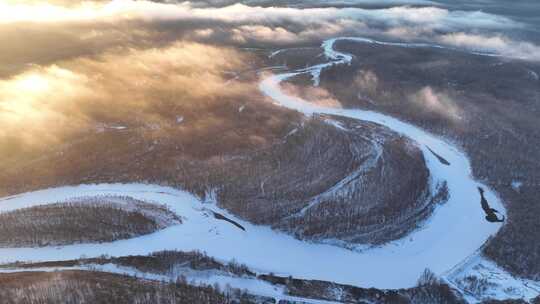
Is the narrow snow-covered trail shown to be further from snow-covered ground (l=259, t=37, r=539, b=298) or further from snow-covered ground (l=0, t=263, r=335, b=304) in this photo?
snow-covered ground (l=0, t=263, r=335, b=304)

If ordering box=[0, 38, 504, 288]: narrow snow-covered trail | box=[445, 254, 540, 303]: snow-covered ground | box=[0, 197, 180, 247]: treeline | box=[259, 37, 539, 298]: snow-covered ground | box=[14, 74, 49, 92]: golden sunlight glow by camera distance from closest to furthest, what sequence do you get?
box=[445, 254, 540, 303]: snow-covered ground → box=[0, 38, 504, 288]: narrow snow-covered trail → box=[259, 37, 539, 298]: snow-covered ground → box=[0, 197, 180, 247]: treeline → box=[14, 74, 49, 92]: golden sunlight glow

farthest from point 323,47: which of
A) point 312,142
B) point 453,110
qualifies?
point 312,142

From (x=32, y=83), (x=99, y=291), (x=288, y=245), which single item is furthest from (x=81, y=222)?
(x=32, y=83)

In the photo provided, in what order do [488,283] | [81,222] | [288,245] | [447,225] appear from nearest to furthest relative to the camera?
[488,283] → [288,245] → [81,222] → [447,225]

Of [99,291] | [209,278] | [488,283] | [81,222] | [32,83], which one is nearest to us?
[99,291]

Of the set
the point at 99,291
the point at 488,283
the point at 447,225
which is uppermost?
the point at 447,225

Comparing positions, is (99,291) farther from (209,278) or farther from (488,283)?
(488,283)

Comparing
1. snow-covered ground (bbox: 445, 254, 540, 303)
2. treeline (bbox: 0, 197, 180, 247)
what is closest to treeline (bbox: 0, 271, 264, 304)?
treeline (bbox: 0, 197, 180, 247)

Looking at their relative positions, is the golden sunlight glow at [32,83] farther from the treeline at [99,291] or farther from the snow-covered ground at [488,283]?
the snow-covered ground at [488,283]

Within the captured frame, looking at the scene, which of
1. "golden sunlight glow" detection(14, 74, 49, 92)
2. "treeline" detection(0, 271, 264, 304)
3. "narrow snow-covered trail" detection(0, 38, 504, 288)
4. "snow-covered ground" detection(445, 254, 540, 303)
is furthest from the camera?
"golden sunlight glow" detection(14, 74, 49, 92)
